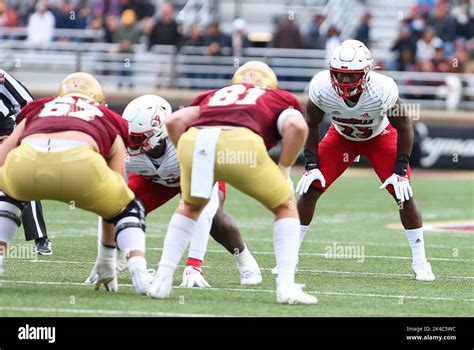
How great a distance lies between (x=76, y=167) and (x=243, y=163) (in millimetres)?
1006

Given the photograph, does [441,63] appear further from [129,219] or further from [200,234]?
[129,219]

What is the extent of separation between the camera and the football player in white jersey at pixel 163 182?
7914 millimetres

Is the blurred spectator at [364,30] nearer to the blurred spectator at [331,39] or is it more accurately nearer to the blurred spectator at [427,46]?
the blurred spectator at [331,39]

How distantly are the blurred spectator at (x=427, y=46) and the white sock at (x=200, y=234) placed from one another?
47.5ft

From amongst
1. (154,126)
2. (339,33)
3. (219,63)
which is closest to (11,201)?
(154,126)

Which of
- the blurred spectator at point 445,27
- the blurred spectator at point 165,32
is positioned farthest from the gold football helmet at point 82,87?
the blurred spectator at point 445,27

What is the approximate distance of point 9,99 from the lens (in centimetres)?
965

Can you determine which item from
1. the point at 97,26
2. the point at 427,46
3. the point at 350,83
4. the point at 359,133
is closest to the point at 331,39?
the point at 427,46

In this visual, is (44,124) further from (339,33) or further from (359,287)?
(339,33)

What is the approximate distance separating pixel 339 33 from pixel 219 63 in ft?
9.29

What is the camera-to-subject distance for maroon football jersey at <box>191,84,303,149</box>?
7.00 meters

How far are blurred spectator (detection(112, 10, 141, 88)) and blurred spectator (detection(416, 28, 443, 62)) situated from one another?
5.49m

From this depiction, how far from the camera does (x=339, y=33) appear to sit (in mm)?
23172

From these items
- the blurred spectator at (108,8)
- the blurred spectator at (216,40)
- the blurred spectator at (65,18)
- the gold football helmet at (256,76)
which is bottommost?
the gold football helmet at (256,76)
